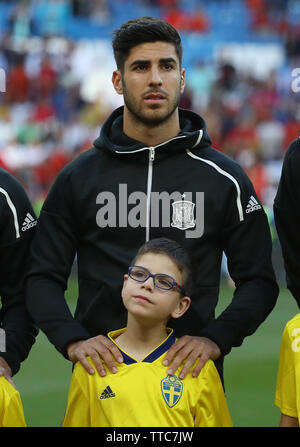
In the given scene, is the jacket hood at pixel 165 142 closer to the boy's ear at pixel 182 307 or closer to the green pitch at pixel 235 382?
the boy's ear at pixel 182 307

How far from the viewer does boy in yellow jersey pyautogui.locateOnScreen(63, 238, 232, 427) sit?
2699 mm

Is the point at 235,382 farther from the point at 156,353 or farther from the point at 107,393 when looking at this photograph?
the point at 107,393

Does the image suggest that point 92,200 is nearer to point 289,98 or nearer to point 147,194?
point 147,194

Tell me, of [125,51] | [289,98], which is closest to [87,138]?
[289,98]

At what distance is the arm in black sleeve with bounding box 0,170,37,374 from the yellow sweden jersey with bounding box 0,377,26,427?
10.8 inches

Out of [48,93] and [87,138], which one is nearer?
[87,138]

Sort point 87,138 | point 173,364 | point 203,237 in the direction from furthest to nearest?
point 87,138 → point 203,237 → point 173,364

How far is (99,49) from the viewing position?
13.9m

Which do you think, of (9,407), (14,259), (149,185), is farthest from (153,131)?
(9,407)

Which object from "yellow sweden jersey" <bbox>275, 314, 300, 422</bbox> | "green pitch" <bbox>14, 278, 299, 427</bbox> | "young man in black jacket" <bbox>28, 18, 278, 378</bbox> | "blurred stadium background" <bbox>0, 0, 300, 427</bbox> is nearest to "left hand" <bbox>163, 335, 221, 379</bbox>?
"young man in black jacket" <bbox>28, 18, 278, 378</bbox>

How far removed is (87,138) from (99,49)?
2342 millimetres

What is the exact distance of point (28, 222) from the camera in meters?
3.16
